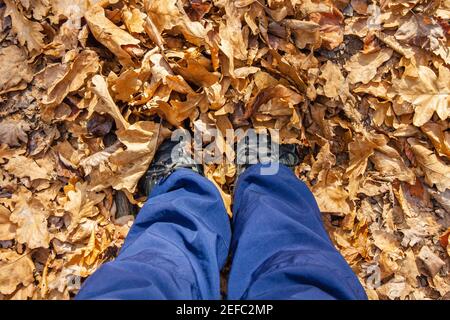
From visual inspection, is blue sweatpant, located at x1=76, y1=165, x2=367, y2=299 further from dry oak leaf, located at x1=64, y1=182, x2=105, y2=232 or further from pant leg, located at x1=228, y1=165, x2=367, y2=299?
dry oak leaf, located at x1=64, y1=182, x2=105, y2=232

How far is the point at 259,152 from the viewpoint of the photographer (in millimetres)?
1417

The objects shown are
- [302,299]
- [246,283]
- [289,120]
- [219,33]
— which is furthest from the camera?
[289,120]

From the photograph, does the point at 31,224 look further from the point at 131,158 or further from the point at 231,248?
the point at 231,248

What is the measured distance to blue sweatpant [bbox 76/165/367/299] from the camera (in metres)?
0.88

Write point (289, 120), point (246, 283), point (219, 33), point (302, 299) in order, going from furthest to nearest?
point (289, 120) < point (219, 33) < point (246, 283) < point (302, 299)

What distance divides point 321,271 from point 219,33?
0.83 meters

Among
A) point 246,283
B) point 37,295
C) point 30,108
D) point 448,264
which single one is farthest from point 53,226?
point 448,264

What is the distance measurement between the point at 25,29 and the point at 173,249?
894 millimetres

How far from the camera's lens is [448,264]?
136 cm

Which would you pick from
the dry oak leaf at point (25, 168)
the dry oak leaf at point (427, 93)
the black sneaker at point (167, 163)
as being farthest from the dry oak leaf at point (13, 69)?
the dry oak leaf at point (427, 93)

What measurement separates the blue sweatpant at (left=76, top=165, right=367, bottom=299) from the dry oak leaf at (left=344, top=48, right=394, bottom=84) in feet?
1.34

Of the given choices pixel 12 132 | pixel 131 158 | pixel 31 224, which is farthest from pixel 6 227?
pixel 131 158

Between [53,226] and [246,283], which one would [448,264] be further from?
[53,226]

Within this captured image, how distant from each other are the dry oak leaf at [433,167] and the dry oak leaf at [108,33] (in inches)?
40.9
